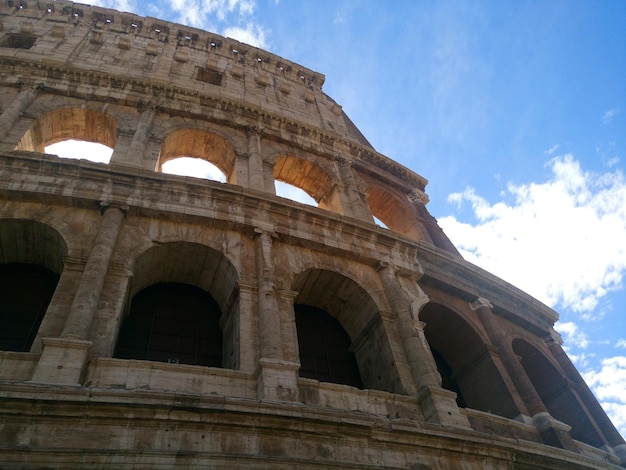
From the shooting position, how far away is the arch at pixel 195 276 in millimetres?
9273

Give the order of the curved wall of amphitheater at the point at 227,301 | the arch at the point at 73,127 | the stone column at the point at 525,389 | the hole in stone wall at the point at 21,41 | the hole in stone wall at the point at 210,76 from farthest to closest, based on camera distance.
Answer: the hole in stone wall at the point at 210,76 < the hole in stone wall at the point at 21,41 < the arch at the point at 73,127 < the stone column at the point at 525,389 < the curved wall of amphitheater at the point at 227,301

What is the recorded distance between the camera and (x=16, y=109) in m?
11.8

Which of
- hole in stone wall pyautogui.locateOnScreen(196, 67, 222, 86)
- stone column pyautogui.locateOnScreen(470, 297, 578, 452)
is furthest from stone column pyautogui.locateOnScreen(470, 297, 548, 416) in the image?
hole in stone wall pyautogui.locateOnScreen(196, 67, 222, 86)

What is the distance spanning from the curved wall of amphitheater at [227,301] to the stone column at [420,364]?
0.14 feet

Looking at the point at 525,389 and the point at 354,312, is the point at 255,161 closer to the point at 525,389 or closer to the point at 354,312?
the point at 354,312

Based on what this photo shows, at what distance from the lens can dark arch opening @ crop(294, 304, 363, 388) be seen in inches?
399

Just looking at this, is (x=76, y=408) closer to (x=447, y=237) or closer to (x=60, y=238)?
(x=60, y=238)

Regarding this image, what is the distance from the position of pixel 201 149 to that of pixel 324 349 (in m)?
6.55

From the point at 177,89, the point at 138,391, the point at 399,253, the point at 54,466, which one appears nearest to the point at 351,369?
the point at 399,253

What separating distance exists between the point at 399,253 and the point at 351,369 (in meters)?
2.97

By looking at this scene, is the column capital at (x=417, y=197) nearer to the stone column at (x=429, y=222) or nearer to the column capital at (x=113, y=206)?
the stone column at (x=429, y=222)

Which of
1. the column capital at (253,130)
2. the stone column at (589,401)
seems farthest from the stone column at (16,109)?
the stone column at (589,401)

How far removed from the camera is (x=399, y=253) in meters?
11.8

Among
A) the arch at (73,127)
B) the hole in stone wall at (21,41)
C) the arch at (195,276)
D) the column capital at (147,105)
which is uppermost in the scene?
the hole in stone wall at (21,41)
